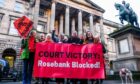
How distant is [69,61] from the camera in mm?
5500

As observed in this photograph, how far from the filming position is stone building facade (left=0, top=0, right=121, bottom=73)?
23303 mm

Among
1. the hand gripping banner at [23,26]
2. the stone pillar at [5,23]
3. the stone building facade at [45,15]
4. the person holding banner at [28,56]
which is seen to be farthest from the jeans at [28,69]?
the stone pillar at [5,23]

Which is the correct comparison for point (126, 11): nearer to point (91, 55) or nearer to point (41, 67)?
point (91, 55)

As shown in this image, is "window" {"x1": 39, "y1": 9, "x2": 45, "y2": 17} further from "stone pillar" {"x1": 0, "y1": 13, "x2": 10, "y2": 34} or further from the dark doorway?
the dark doorway

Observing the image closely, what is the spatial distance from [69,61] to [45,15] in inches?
1032

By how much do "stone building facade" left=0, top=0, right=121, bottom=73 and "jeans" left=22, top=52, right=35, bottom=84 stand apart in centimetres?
1703

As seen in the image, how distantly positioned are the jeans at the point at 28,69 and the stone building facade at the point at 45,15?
17035mm

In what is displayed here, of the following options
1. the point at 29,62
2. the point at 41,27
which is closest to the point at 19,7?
the point at 41,27

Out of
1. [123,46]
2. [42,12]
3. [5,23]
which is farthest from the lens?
[42,12]

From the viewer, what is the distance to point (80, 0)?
106ft

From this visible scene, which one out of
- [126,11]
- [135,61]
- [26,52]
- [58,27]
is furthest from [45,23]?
[26,52]

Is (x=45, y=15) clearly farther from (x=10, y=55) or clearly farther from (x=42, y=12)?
(x=10, y=55)

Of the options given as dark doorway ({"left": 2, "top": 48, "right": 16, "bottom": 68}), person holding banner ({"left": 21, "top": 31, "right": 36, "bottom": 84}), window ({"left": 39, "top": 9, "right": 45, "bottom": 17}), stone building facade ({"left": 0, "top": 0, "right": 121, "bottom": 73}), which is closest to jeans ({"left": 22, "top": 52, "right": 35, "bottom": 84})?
person holding banner ({"left": 21, "top": 31, "right": 36, "bottom": 84})

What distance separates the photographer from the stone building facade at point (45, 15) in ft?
76.5
